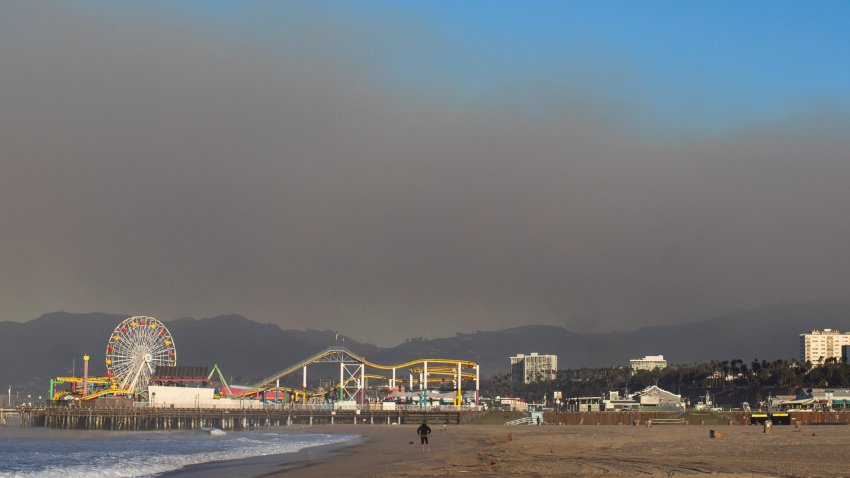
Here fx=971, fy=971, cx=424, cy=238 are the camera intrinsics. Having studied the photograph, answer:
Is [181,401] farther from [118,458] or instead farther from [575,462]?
[575,462]

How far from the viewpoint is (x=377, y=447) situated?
60188 mm

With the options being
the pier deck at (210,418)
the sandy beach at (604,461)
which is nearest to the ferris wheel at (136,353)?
the pier deck at (210,418)

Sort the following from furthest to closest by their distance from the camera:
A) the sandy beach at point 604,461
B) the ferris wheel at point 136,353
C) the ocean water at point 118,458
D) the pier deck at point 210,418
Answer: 1. the ferris wheel at point 136,353
2. the pier deck at point 210,418
3. the ocean water at point 118,458
4. the sandy beach at point 604,461

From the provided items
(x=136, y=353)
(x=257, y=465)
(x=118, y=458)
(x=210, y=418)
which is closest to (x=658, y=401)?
(x=210, y=418)

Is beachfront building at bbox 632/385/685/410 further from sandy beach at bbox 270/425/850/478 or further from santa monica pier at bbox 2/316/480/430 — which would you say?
sandy beach at bbox 270/425/850/478

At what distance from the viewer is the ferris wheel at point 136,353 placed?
496 ft

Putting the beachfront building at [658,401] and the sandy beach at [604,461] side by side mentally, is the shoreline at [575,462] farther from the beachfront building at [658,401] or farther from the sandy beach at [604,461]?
the beachfront building at [658,401]

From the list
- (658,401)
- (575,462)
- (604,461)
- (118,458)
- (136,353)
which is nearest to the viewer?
(575,462)

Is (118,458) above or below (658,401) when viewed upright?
above

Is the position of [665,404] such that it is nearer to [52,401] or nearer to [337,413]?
[337,413]

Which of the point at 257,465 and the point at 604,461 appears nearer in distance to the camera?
the point at 604,461

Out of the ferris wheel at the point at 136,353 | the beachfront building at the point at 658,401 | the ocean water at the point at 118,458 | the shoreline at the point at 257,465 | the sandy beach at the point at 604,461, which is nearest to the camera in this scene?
the sandy beach at the point at 604,461

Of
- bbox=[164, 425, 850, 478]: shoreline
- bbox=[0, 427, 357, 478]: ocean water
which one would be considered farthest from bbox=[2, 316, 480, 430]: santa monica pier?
bbox=[164, 425, 850, 478]: shoreline

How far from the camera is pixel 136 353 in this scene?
497ft
